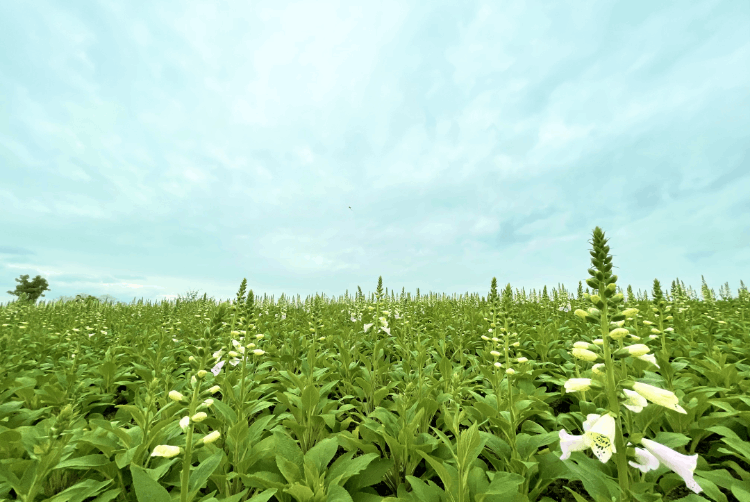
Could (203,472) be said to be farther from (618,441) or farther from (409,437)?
Result: (618,441)

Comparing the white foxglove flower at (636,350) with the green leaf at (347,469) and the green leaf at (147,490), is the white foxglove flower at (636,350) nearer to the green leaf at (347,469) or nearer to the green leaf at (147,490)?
the green leaf at (347,469)

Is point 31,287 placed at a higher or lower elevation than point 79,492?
higher

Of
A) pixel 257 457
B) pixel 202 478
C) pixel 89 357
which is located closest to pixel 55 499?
pixel 202 478

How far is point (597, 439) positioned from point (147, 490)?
357 centimetres

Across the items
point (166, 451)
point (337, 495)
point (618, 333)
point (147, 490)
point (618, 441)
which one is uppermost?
point (618, 333)

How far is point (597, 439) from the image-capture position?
2.31m

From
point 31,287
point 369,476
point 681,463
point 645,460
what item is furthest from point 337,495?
point 31,287

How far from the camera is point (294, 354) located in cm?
832

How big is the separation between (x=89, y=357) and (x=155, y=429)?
749 cm

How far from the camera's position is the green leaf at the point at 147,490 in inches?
103

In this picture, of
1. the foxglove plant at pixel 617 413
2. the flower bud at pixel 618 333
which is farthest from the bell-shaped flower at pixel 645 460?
the flower bud at pixel 618 333

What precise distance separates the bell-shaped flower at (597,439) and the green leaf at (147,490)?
10.3 ft

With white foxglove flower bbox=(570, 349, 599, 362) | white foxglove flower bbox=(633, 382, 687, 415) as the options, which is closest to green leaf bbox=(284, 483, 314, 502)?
white foxglove flower bbox=(570, 349, 599, 362)

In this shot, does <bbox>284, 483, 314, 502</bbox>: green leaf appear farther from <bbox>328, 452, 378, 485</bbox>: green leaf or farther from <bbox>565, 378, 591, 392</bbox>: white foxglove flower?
<bbox>565, 378, 591, 392</bbox>: white foxglove flower
